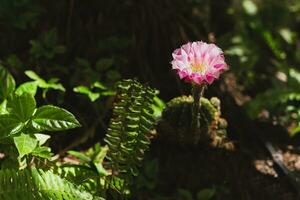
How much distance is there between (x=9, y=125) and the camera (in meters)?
2.60

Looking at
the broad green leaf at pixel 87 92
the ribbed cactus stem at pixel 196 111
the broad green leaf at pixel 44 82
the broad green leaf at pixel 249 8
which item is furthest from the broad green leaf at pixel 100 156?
the broad green leaf at pixel 249 8

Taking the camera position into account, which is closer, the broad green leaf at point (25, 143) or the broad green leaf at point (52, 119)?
the broad green leaf at point (25, 143)

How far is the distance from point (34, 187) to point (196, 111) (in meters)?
0.90

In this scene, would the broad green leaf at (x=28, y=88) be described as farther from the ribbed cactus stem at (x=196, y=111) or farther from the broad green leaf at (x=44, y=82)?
the ribbed cactus stem at (x=196, y=111)

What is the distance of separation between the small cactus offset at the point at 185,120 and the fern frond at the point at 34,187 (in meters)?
0.77

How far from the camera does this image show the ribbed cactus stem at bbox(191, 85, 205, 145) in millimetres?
2658

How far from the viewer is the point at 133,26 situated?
3871mm

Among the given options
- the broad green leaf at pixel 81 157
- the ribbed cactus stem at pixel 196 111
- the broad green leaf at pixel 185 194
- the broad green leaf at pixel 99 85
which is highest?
the broad green leaf at pixel 99 85

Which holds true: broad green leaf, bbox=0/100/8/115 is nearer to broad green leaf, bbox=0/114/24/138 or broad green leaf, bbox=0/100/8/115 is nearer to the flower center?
broad green leaf, bbox=0/114/24/138

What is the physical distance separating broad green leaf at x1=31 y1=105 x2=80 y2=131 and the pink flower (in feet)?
1.79

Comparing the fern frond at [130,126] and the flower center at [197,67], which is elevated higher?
the flower center at [197,67]

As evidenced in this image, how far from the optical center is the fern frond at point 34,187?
2.38 m

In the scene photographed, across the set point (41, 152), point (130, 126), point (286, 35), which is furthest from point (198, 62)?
point (286, 35)

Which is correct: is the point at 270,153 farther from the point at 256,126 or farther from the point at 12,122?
the point at 12,122
